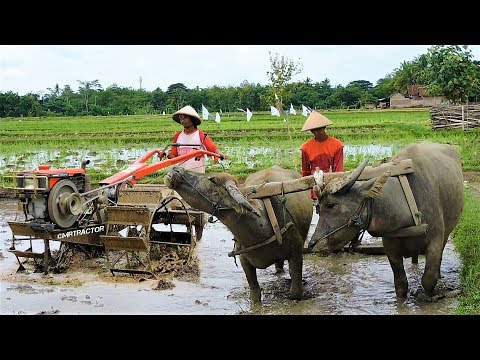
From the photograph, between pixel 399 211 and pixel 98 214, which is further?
pixel 98 214

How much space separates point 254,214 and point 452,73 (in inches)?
979

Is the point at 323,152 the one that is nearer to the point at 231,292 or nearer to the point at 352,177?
the point at 352,177

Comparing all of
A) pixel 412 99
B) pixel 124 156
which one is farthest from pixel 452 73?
pixel 412 99

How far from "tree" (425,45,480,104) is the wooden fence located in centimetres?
266

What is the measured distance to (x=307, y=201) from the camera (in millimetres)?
6488

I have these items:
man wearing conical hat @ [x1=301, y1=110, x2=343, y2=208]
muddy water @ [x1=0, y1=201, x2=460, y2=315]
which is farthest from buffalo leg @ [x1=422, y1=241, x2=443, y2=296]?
man wearing conical hat @ [x1=301, y1=110, x2=343, y2=208]

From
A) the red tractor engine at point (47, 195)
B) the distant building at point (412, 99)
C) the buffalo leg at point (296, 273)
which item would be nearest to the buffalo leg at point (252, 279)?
the buffalo leg at point (296, 273)

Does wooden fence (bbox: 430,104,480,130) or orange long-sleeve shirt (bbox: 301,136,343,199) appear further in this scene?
wooden fence (bbox: 430,104,480,130)

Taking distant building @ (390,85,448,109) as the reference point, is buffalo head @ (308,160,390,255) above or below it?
below

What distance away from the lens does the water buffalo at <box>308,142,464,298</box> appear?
516cm

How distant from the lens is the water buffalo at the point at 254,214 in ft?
17.2

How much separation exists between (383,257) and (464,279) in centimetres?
178

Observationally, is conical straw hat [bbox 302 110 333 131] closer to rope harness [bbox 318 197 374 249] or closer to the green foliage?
rope harness [bbox 318 197 374 249]

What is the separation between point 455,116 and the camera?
25281mm
